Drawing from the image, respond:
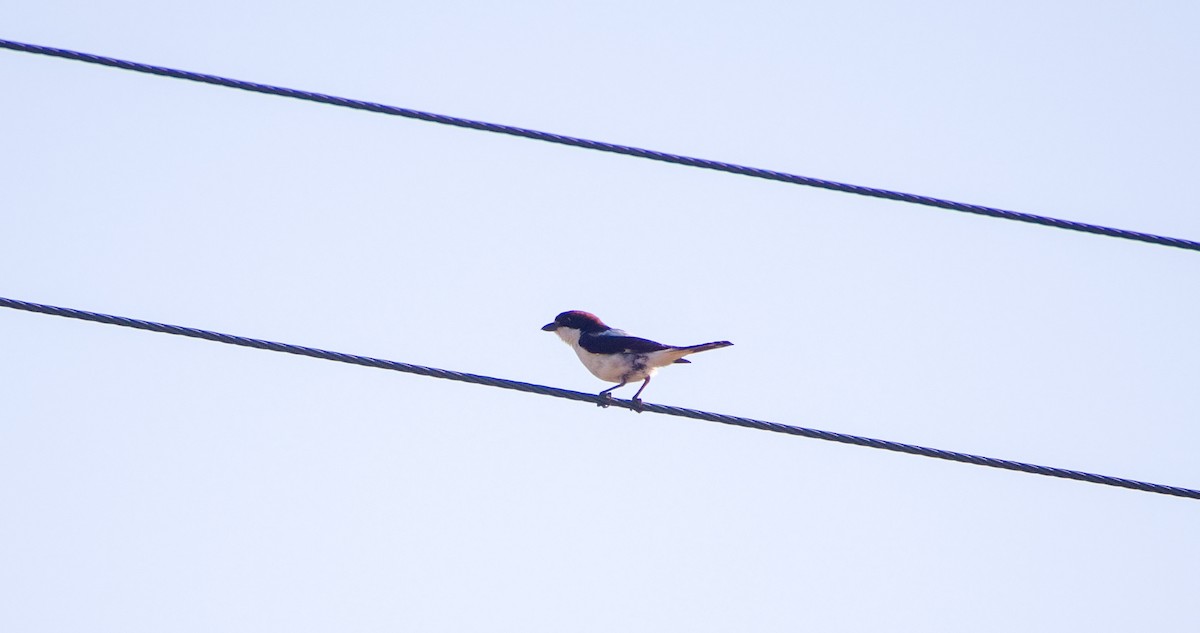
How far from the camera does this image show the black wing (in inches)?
447

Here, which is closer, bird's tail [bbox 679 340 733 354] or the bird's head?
bird's tail [bbox 679 340 733 354]

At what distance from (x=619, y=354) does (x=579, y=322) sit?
1230 millimetres

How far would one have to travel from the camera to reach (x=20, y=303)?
6.54m

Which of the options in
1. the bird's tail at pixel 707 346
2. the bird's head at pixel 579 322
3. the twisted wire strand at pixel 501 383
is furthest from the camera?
the bird's head at pixel 579 322

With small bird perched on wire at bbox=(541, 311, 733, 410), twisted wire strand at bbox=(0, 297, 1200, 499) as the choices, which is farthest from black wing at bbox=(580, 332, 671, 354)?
twisted wire strand at bbox=(0, 297, 1200, 499)

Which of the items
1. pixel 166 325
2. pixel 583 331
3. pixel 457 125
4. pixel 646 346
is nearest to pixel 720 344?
pixel 646 346

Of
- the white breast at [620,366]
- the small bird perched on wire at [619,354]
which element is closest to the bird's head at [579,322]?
the small bird perched on wire at [619,354]

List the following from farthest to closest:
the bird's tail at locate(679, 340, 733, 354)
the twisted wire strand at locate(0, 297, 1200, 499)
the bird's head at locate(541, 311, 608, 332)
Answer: the bird's head at locate(541, 311, 608, 332) → the bird's tail at locate(679, 340, 733, 354) → the twisted wire strand at locate(0, 297, 1200, 499)

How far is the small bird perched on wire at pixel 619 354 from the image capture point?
11.2 meters

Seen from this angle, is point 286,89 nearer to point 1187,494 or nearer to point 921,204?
point 921,204

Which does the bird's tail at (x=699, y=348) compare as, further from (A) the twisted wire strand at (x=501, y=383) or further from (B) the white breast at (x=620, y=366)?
(A) the twisted wire strand at (x=501, y=383)

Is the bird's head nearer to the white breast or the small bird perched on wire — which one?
the small bird perched on wire

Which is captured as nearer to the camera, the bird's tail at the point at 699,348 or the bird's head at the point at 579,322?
the bird's tail at the point at 699,348

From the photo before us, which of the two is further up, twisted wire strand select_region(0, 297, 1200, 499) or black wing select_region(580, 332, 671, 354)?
twisted wire strand select_region(0, 297, 1200, 499)
